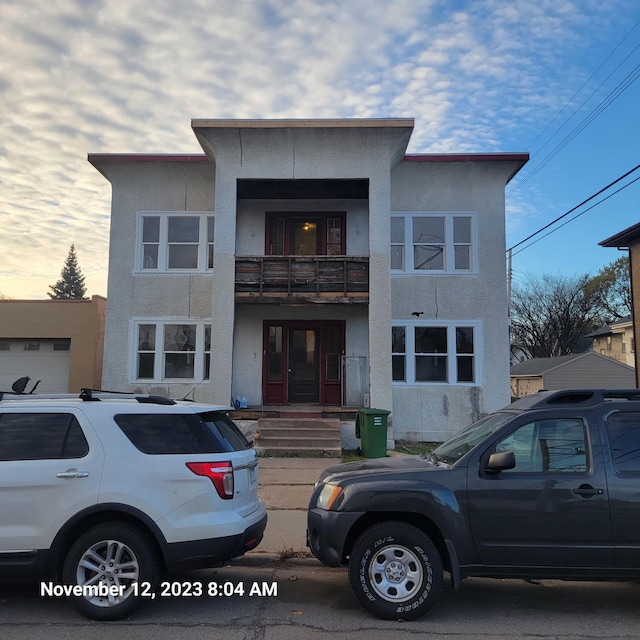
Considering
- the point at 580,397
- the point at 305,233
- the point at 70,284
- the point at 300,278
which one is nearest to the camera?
the point at 580,397

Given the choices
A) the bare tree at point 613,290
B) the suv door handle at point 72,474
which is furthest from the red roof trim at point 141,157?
the bare tree at point 613,290

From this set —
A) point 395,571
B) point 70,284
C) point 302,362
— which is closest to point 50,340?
point 302,362

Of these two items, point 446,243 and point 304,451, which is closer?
point 304,451

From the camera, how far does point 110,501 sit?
4.54 m

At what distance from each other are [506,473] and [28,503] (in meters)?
3.86

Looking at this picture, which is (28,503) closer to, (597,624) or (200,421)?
(200,421)

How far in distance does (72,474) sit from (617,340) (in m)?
42.3

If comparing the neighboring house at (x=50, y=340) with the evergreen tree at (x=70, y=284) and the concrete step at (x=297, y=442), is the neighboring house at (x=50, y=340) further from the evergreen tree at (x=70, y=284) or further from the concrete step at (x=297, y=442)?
the evergreen tree at (x=70, y=284)

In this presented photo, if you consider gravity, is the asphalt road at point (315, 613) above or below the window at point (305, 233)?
below

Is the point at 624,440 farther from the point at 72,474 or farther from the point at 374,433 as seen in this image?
the point at 374,433

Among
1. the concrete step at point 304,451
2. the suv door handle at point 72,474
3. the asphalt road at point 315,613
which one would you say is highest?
the suv door handle at point 72,474

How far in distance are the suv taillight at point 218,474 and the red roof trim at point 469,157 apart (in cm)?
1233

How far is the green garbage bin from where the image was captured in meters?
12.8

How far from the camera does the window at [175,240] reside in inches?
614
